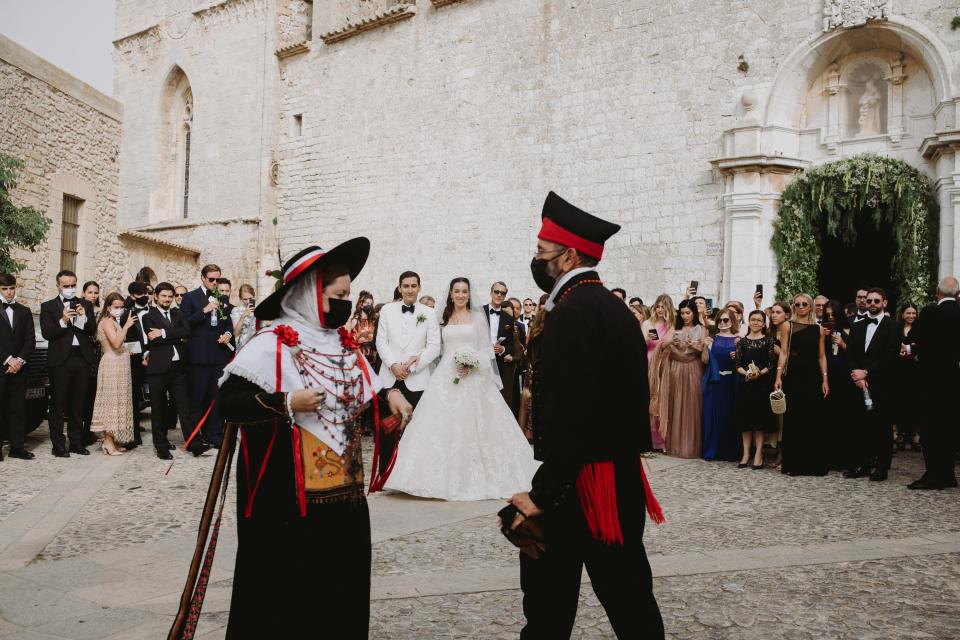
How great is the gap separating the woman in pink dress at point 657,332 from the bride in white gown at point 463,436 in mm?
3235

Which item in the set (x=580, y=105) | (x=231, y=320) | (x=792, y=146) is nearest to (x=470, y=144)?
(x=580, y=105)

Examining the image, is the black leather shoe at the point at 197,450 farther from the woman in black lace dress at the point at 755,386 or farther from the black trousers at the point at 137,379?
the woman in black lace dress at the point at 755,386

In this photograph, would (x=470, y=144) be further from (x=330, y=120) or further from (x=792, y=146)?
(x=792, y=146)

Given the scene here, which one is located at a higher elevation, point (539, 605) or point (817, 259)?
point (817, 259)

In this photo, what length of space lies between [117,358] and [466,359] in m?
4.86

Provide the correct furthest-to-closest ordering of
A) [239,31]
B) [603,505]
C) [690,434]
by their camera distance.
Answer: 1. [239,31]
2. [690,434]
3. [603,505]

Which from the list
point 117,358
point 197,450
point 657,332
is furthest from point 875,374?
point 117,358

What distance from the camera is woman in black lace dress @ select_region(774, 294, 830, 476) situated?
28.4 ft

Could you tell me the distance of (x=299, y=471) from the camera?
297cm

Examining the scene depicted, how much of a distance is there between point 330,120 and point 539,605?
20.4 meters

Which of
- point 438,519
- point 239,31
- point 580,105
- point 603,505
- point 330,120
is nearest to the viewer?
point 603,505

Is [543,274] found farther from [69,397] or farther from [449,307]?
[69,397]

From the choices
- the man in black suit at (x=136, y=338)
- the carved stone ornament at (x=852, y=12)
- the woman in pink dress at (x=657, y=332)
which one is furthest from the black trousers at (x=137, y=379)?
the carved stone ornament at (x=852, y=12)

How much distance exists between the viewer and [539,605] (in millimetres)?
2791
